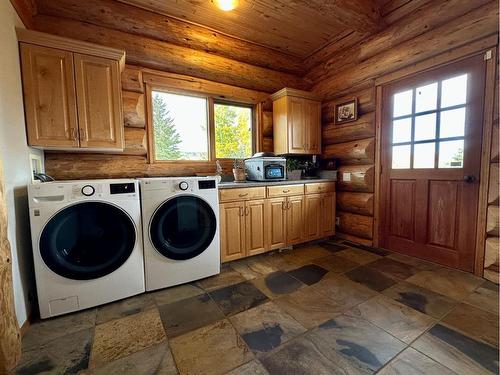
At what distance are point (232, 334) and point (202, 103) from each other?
2713mm

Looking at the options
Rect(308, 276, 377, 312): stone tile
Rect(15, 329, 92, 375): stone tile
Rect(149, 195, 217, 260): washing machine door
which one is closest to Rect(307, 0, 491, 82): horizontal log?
Rect(308, 276, 377, 312): stone tile

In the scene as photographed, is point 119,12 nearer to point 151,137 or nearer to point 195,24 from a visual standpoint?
point 195,24

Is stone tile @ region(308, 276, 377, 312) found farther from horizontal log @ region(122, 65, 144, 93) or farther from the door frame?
horizontal log @ region(122, 65, 144, 93)

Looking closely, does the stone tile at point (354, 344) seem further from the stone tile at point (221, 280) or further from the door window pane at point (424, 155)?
the door window pane at point (424, 155)

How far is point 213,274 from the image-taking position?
2.26m

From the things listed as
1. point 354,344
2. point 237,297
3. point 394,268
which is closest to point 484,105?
point 394,268

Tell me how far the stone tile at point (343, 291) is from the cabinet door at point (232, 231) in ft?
2.94

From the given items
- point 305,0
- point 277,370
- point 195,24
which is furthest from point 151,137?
point 277,370

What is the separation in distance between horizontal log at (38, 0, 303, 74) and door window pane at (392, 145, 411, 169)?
84.4 inches

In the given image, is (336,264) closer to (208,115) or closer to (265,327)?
(265,327)

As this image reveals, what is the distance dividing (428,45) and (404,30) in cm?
33

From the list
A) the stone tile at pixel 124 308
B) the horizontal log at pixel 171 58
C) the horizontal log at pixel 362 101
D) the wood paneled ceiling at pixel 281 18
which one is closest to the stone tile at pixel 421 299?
the stone tile at pixel 124 308

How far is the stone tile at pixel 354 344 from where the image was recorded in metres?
1.20

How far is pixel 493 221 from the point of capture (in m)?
1.98
